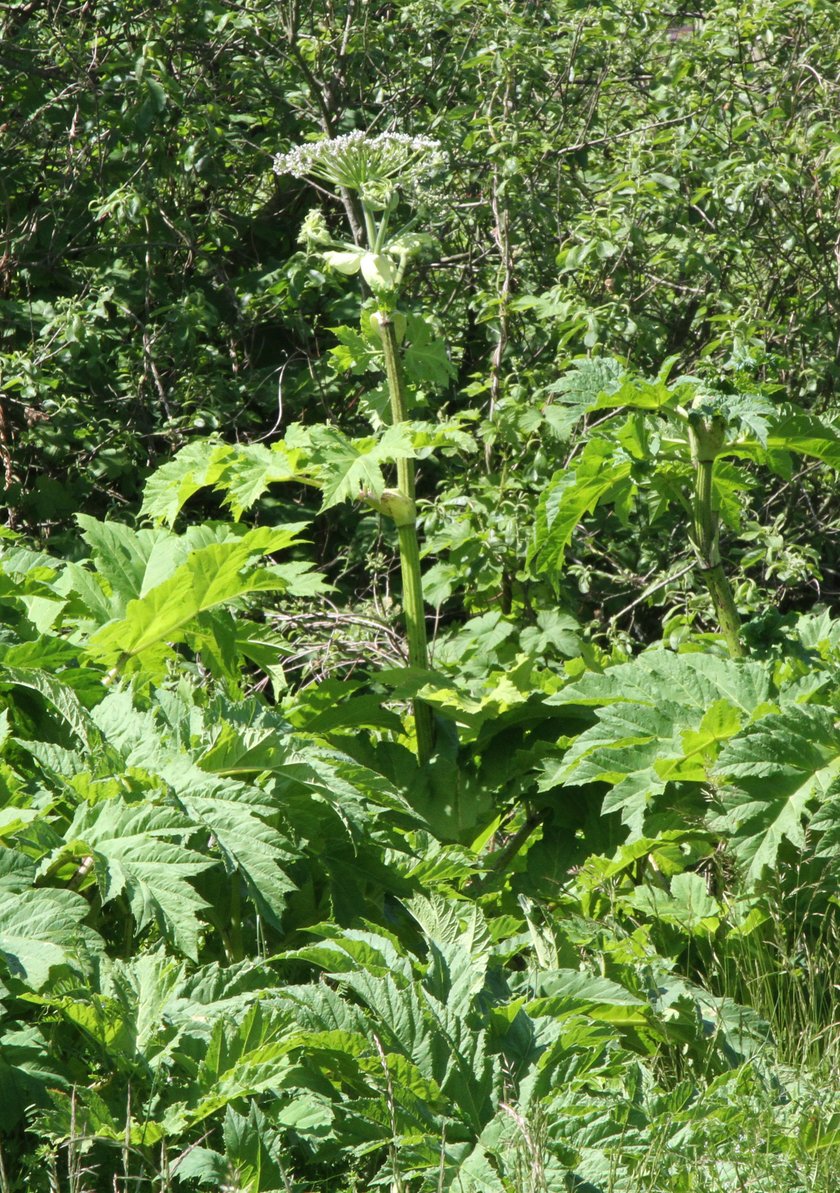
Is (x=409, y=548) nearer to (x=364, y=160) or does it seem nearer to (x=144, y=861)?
(x=364, y=160)

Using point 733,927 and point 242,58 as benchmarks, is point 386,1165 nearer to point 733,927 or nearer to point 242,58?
point 733,927

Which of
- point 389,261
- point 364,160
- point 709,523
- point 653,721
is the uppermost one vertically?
point 364,160

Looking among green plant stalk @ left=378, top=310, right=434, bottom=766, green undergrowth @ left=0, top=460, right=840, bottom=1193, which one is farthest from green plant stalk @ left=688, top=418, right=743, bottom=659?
green plant stalk @ left=378, top=310, right=434, bottom=766

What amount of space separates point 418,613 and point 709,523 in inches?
28.9

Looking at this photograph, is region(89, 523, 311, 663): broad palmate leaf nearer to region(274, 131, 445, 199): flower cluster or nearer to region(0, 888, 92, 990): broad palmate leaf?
region(0, 888, 92, 990): broad palmate leaf

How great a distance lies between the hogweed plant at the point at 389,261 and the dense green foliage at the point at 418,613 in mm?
17

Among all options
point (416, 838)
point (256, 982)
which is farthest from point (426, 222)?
point (256, 982)

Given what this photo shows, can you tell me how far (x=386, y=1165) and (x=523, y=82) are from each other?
416cm

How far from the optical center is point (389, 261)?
10.1ft

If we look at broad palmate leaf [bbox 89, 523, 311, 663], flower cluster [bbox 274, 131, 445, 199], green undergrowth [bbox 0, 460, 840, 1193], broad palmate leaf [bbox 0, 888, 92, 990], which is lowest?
green undergrowth [bbox 0, 460, 840, 1193]

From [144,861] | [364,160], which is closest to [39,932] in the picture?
[144,861]

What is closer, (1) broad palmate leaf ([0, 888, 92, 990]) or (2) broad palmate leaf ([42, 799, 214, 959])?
(1) broad palmate leaf ([0, 888, 92, 990])

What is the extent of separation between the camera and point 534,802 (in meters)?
3.09

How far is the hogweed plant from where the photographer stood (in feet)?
9.93
